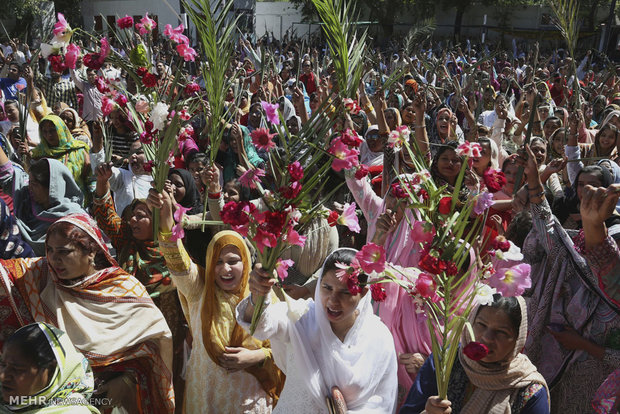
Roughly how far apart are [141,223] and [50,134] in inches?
84.1

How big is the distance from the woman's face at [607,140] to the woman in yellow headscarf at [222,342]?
3.63 metres

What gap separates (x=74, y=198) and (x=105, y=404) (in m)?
1.93

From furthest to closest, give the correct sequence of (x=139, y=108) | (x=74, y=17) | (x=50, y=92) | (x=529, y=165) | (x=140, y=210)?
(x=74, y=17) → (x=50, y=92) → (x=140, y=210) → (x=529, y=165) → (x=139, y=108)

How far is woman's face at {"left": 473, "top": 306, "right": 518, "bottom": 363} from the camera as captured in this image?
2.46m

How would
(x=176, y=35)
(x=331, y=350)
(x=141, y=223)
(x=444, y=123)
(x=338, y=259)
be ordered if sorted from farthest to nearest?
(x=444, y=123)
(x=141, y=223)
(x=176, y=35)
(x=338, y=259)
(x=331, y=350)

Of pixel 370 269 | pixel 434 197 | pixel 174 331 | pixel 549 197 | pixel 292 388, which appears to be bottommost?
pixel 174 331

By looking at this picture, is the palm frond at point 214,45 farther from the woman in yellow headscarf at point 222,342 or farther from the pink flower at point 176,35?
the woman in yellow headscarf at point 222,342

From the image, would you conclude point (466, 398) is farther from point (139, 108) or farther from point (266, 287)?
point (139, 108)

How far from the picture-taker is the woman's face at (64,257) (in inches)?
112

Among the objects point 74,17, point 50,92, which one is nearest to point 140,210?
point 50,92

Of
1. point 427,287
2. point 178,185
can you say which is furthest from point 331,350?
point 178,185

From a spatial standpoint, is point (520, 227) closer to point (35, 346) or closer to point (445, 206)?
point (445, 206)

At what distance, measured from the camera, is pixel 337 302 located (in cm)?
261

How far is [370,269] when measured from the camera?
6.61ft
